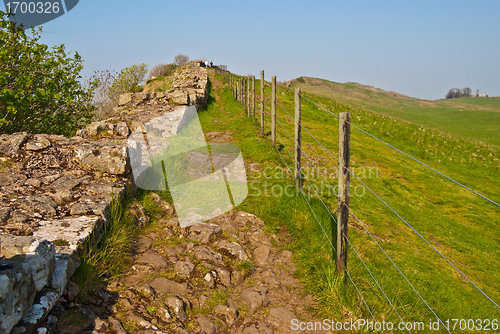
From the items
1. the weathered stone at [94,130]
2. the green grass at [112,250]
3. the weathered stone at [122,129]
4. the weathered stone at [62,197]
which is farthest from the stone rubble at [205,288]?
the weathered stone at [94,130]

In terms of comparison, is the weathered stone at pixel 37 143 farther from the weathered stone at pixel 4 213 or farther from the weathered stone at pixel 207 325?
the weathered stone at pixel 207 325

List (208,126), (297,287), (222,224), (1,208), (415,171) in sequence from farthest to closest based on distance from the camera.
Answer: (208,126), (415,171), (222,224), (297,287), (1,208)

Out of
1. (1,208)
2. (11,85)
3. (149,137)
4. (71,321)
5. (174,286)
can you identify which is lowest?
(174,286)

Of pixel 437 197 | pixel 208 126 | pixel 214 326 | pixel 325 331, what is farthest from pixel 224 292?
pixel 208 126

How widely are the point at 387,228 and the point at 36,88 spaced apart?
38.8 ft

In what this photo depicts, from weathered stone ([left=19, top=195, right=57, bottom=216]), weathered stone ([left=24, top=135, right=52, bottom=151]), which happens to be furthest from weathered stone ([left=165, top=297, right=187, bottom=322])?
weathered stone ([left=24, top=135, right=52, bottom=151])

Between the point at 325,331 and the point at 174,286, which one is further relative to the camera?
the point at 174,286

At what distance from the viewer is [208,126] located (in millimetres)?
13445

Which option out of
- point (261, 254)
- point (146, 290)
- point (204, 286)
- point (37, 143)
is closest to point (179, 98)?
point (37, 143)

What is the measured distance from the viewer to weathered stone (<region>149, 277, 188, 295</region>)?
402 cm

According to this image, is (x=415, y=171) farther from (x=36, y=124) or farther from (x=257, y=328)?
(x=36, y=124)

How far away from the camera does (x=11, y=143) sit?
18.3 ft

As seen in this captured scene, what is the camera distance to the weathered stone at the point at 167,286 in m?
4.02

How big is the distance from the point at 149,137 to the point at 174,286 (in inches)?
203
